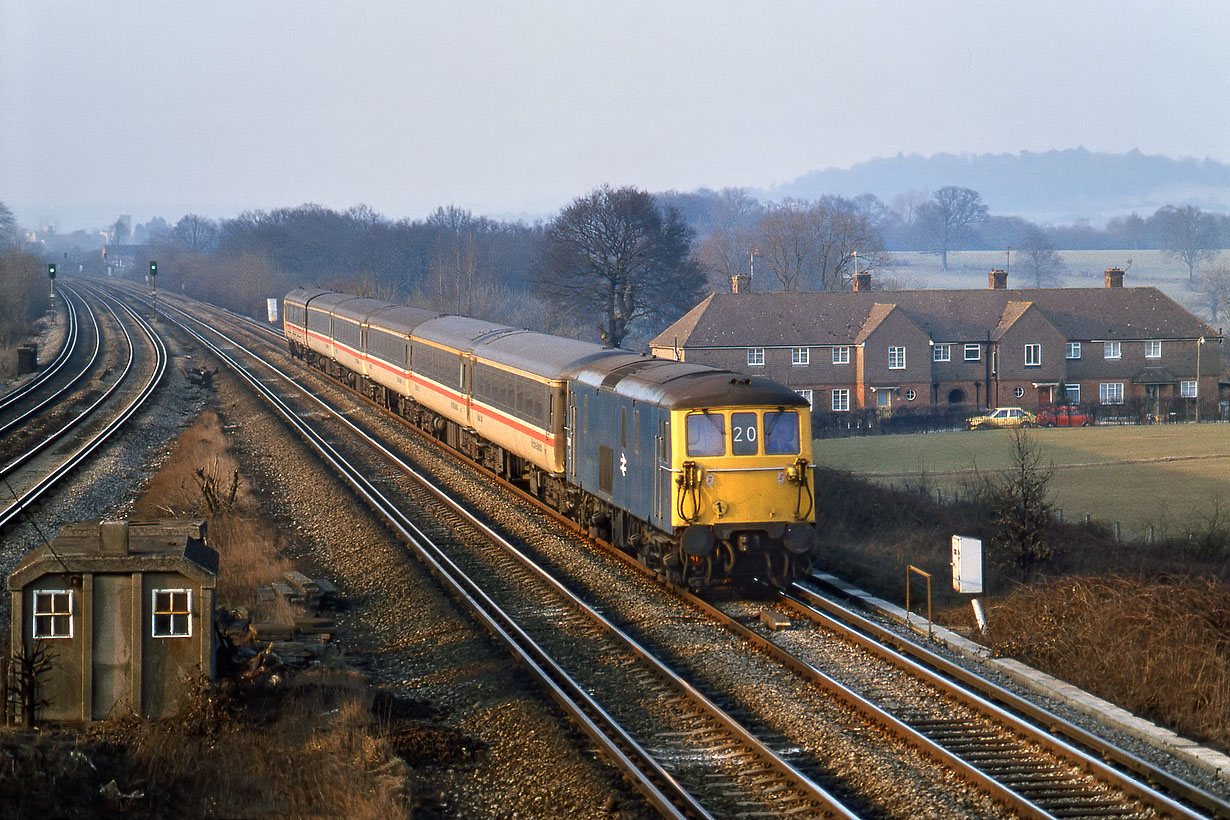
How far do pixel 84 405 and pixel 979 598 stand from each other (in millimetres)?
29814

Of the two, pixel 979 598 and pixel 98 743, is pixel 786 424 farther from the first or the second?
pixel 98 743

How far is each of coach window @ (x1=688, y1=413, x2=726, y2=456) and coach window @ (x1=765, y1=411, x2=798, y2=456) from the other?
60 cm

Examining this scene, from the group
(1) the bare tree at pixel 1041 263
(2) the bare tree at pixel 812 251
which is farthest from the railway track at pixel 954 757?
(1) the bare tree at pixel 1041 263

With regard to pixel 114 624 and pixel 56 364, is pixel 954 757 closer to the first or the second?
pixel 114 624

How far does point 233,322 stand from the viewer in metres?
81.6

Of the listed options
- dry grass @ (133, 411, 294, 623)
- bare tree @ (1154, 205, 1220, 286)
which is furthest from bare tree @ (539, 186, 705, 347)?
bare tree @ (1154, 205, 1220, 286)

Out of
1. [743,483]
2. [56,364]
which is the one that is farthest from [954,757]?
[56,364]

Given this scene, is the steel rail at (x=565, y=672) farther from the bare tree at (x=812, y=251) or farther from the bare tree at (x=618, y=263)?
the bare tree at (x=812, y=251)

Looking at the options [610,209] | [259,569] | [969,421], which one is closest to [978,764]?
[259,569]

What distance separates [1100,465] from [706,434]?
31.3 meters

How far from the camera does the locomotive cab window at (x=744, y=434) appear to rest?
15211 mm

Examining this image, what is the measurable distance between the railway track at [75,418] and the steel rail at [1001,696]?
31.5 feet

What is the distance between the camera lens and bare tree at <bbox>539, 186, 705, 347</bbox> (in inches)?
3054

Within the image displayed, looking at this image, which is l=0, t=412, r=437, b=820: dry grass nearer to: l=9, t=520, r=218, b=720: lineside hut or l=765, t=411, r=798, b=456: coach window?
l=9, t=520, r=218, b=720: lineside hut
